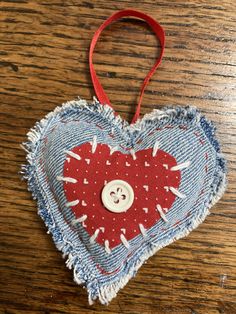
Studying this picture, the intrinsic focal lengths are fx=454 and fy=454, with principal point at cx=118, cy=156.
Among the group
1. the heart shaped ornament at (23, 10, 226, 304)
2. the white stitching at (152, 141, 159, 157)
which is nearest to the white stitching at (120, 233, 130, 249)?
the heart shaped ornament at (23, 10, 226, 304)

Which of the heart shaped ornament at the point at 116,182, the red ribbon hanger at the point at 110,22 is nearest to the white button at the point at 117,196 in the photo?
the heart shaped ornament at the point at 116,182

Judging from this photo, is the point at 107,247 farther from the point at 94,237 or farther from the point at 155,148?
the point at 155,148

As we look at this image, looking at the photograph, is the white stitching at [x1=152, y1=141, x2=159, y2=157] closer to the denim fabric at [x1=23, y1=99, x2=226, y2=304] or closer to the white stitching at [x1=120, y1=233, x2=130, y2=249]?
the denim fabric at [x1=23, y1=99, x2=226, y2=304]

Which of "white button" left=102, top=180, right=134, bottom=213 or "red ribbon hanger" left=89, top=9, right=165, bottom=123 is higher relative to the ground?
"red ribbon hanger" left=89, top=9, right=165, bottom=123

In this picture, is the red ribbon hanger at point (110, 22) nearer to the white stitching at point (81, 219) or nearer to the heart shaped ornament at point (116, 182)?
the heart shaped ornament at point (116, 182)

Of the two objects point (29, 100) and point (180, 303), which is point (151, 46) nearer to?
point (29, 100)

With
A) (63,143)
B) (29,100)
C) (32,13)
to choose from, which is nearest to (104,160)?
(63,143)
